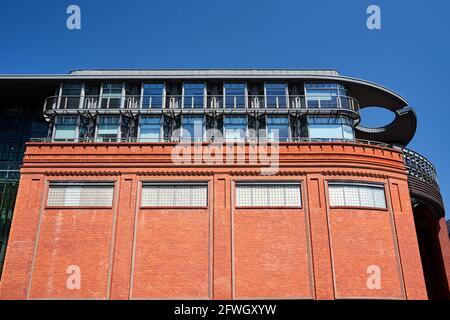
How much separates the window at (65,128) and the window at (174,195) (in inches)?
315

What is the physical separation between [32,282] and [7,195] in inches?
272

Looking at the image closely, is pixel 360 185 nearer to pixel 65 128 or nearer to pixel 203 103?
pixel 203 103

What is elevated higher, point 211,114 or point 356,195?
point 211,114

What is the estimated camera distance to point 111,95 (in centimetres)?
3106

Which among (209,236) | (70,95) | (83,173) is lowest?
(209,236)

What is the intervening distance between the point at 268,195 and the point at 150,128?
10.1 m

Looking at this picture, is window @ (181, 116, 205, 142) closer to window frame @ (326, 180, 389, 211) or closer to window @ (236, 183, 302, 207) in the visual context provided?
window @ (236, 183, 302, 207)

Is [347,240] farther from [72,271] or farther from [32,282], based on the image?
[32,282]

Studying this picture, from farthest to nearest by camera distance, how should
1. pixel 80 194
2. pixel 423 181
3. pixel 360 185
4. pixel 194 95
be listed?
pixel 194 95, pixel 423 181, pixel 360 185, pixel 80 194

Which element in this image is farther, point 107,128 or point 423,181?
point 107,128

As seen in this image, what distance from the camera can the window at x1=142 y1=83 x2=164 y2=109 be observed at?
101ft

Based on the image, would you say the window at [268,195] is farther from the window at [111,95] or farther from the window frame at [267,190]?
the window at [111,95]

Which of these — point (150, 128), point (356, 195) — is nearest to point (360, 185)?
point (356, 195)

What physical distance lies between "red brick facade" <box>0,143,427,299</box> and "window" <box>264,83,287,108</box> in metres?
Answer: 6.32
